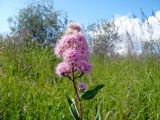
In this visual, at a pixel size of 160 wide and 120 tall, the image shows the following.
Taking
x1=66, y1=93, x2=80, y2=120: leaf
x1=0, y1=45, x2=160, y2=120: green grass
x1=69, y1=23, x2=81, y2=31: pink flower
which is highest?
x1=69, y1=23, x2=81, y2=31: pink flower

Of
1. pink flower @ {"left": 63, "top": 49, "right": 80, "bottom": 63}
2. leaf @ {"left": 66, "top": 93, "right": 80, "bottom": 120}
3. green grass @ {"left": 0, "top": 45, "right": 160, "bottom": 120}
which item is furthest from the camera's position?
green grass @ {"left": 0, "top": 45, "right": 160, "bottom": 120}

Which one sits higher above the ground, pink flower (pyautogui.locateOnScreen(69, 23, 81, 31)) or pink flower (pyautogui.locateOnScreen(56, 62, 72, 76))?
pink flower (pyautogui.locateOnScreen(69, 23, 81, 31))

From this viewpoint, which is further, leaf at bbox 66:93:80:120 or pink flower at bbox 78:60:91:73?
leaf at bbox 66:93:80:120

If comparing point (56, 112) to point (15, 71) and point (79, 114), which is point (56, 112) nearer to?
point (79, 114)

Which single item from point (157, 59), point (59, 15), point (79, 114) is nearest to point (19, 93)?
point (79, 114)

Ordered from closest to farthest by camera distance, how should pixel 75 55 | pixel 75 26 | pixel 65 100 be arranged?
1. pixel 75 55
2. pixel 75 26
3. pixel 65 100

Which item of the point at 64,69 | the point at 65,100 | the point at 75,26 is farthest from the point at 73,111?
the point at 65,100

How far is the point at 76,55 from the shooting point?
6.98 feet

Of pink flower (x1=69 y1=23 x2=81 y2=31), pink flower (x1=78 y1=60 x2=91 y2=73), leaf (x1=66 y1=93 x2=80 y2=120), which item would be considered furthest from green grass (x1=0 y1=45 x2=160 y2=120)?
pink flower (x1=69 y1=23 x2=81 y2=31)

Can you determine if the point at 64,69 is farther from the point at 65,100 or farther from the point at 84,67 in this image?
the point at 65,100

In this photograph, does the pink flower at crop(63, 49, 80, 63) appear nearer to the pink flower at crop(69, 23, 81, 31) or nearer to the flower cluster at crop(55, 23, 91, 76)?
the flower cluster at crop(55, 23, 91, 76)

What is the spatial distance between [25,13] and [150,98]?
1989 centimetres

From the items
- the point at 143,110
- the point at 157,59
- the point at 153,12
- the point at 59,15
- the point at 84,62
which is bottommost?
the point at 143,110

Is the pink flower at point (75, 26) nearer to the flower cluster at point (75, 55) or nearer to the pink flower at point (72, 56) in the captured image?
the flower cluster at point (75, 55)
